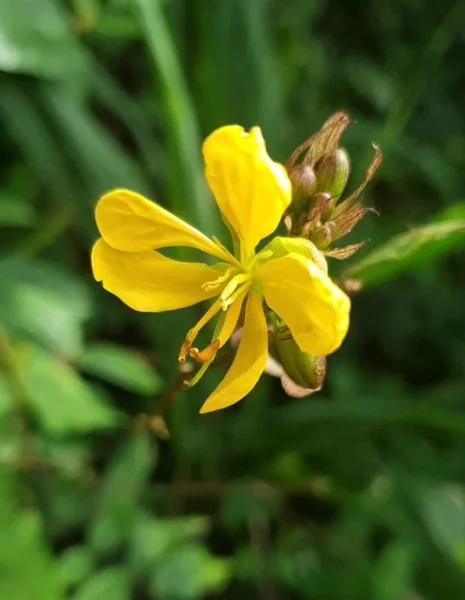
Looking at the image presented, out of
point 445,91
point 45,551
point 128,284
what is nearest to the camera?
point 128,284

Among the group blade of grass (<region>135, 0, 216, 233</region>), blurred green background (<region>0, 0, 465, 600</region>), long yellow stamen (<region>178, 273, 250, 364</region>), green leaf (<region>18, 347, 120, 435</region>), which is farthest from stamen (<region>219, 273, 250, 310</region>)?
blade of grass (<region>135, 0, 216, 233</region>)

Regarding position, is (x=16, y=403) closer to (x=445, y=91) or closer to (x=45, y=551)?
(x=45, y=551)

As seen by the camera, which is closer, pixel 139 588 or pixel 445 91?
pixel 139 588

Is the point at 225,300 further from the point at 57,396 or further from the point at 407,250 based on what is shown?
the point at 57,396

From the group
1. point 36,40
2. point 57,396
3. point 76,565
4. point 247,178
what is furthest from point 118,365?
point 247,178

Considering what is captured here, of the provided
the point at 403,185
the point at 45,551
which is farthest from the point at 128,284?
the point at 403,185

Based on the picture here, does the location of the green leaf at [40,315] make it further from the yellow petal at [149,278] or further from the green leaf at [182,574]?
the yellow petal at [149,278]
